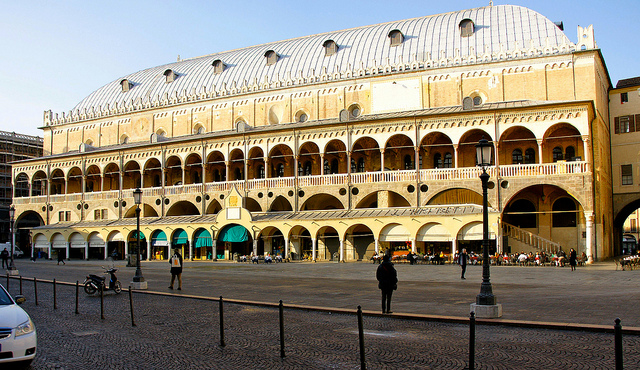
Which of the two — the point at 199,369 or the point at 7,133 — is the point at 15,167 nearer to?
the point at 7,133

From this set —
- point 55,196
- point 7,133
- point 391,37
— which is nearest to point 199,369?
point 391,37

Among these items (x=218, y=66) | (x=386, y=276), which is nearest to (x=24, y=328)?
(x=386, y=276)

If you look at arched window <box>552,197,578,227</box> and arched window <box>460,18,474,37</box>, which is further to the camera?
arched window <box>460,18,474,37</box>

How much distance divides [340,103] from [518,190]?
58.5ft

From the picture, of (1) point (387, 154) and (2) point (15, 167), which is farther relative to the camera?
(2) point (15, 167)

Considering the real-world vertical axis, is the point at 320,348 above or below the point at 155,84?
below

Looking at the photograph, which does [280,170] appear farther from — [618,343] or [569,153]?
[618,343]

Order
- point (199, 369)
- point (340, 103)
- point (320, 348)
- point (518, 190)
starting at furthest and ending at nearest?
point (340, 103), point (518, 190), point (320, 348), point (199, 369)

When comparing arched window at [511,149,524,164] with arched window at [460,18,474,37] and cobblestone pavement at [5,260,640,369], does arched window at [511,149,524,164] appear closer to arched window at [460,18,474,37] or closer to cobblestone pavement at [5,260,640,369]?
arched window at [460,18,474,37]

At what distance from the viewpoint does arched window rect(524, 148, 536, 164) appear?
137 ft

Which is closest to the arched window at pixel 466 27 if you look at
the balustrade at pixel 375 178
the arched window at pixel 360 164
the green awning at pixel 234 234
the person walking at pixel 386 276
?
the arched window at pixel 360 164

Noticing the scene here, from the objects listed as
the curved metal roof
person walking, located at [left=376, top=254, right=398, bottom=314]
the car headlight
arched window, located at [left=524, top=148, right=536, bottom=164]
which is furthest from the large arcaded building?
the car headlight

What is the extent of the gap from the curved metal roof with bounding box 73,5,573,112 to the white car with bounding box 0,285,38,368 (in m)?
41.7

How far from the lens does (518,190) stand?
125 ft
